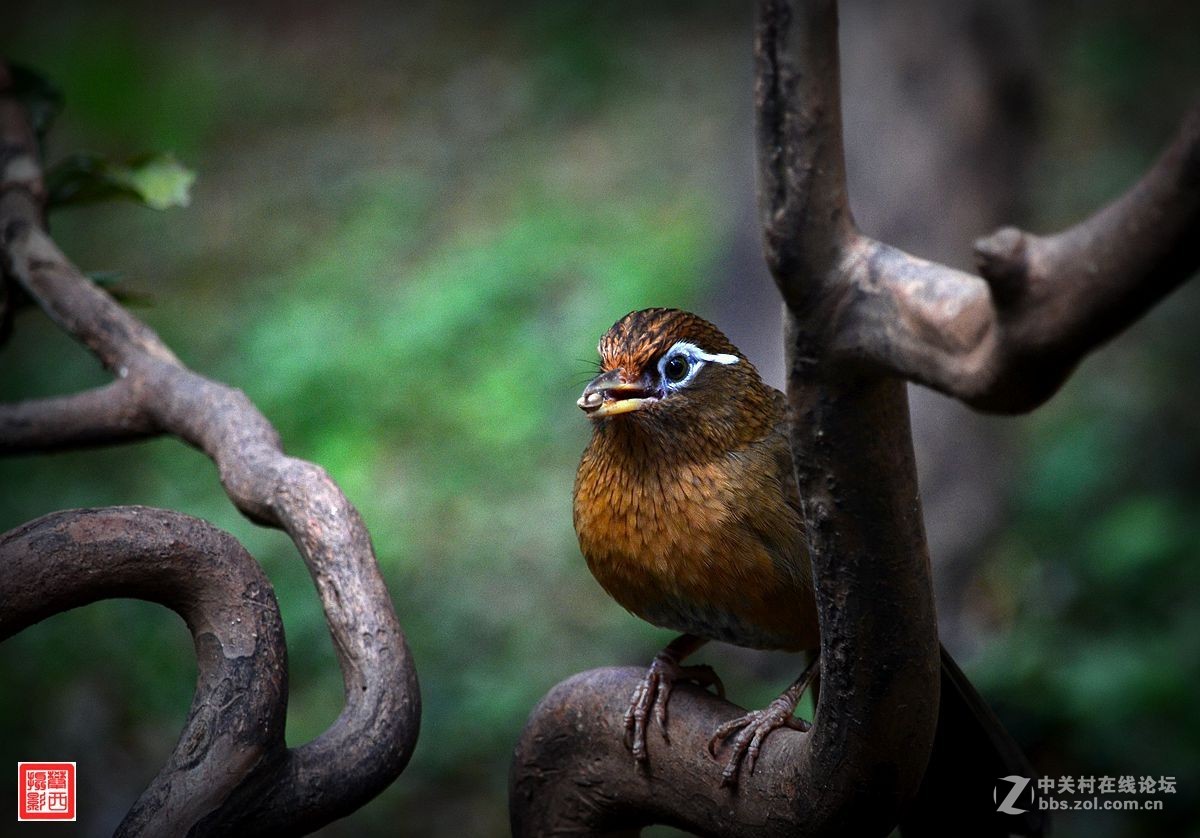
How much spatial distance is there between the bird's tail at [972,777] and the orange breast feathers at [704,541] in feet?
0.97

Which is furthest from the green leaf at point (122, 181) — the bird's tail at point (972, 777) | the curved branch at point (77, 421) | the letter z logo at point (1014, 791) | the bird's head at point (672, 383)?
the letter z logo at point (1014, 791)

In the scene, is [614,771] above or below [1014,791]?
above

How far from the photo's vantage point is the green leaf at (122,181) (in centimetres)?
288

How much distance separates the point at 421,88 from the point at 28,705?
695 centimetres

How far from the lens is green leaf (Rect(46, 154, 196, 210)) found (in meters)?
2.88

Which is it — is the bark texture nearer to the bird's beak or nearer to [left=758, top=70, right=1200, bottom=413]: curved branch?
[left=758, top=70, right=1200, bottom=413]: curved branch

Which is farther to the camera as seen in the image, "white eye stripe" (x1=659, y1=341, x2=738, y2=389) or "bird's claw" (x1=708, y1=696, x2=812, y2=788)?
"white eye stripe" (x1=659, y1=341, x2=738, y2=389)

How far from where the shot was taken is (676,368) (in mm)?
2375

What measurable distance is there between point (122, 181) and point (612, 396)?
1.44 metres

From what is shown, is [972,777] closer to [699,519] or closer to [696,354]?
[699,519]

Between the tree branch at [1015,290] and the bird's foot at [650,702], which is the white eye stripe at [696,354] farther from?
the tree branch at [1015,290]

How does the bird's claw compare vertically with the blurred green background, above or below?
below

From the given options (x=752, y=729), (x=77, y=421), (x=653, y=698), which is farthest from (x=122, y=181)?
(x=752, y=729)

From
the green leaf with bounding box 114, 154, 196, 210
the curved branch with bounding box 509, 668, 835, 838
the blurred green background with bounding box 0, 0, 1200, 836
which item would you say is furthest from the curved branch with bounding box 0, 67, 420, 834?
the blurred green background with bounding box 0, 0, 1200, 836
